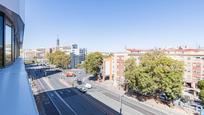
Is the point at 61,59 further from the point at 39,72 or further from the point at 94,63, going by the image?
the point at 94,63

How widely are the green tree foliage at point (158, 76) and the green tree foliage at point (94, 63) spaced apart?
64.4 ft

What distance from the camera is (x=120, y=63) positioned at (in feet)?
148

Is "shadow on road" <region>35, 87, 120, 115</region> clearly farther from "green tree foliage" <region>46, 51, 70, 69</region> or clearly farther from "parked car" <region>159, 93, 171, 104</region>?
"green tree foliage" <region>46, 51, 70, 69</region>

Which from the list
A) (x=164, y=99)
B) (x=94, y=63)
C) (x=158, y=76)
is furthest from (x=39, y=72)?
(x=158, y=76)

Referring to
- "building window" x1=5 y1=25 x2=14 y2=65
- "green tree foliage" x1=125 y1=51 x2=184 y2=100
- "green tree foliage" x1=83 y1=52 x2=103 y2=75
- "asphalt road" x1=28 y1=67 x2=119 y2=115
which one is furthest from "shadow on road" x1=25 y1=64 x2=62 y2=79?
"building window" x1=5 y1=25 x2=14 y2=65

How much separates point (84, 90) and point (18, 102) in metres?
36.3

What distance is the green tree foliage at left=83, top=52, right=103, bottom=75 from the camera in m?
51.3

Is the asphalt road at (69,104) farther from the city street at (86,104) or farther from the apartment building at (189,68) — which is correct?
the apartment building at (189,68)

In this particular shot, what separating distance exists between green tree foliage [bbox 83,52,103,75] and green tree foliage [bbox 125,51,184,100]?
1963 cm

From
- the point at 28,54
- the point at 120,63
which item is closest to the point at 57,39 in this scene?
the point at 28,54

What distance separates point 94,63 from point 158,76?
2383 cm

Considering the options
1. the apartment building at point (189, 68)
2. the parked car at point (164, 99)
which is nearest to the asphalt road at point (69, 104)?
the parked car at point (164, 99)

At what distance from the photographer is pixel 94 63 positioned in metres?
51.3

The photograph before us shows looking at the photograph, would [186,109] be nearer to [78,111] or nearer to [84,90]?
[78,111]
